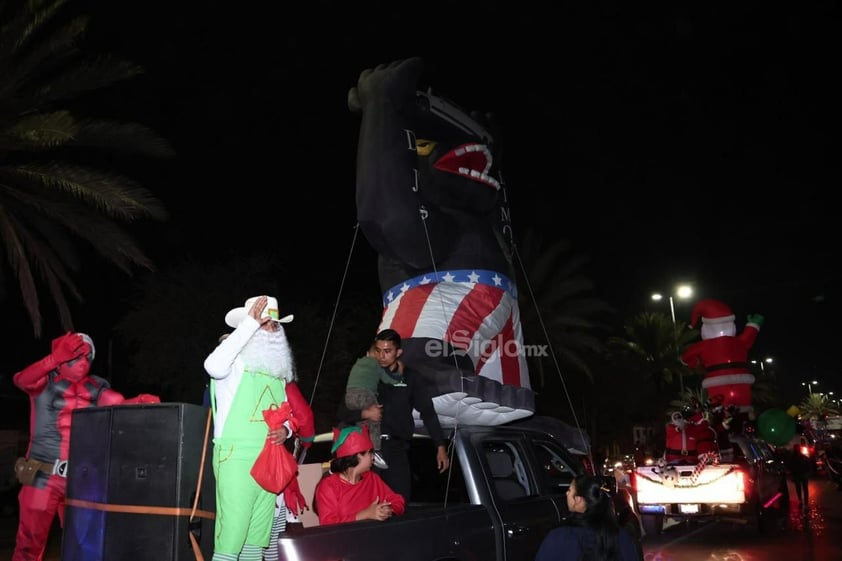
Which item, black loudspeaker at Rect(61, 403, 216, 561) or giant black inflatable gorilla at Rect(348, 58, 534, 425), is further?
giant black inflatable gorilla at Rect(348, 58, 534, 425)

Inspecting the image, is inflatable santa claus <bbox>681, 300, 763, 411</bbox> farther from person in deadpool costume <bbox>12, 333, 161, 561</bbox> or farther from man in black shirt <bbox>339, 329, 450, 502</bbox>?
person in deadpool costume <bbox>12, 333, 161, 561</bbox>

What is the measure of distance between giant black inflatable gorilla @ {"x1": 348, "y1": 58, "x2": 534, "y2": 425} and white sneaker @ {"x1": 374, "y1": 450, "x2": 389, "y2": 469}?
1520 millimetres

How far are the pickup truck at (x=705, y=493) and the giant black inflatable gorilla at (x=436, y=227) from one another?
3428mm

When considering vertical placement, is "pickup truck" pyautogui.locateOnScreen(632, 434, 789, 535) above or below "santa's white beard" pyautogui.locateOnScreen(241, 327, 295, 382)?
below

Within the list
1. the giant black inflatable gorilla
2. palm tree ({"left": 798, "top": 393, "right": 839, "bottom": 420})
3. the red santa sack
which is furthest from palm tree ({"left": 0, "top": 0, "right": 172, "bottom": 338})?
palm tree ({"left": 798, "top": 393, "right": 839, "bottom": 420})

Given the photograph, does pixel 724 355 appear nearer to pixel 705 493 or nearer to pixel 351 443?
pixel 705 493

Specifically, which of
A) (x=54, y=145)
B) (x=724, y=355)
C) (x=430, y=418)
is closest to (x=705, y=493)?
(x=724, y=355)

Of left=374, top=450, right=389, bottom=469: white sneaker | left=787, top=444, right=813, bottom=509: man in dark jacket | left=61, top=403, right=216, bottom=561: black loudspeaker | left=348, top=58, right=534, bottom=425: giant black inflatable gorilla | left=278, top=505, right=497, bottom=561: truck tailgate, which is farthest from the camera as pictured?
left=787, top=444, right=813, bottom=509: man in dark jacket

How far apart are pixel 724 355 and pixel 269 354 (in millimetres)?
12381

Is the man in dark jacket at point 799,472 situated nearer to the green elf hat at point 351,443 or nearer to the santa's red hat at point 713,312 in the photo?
the santa's red hat at point 713,312

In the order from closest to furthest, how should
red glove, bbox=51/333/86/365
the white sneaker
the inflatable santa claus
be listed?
the white sneaker → red glove, bbox=51/333/86/365 → the inflatable santa claus

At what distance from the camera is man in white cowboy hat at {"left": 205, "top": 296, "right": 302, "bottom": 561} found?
333 cm

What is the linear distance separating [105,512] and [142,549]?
28 centimetres

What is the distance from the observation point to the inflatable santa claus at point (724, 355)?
46.0 feet
